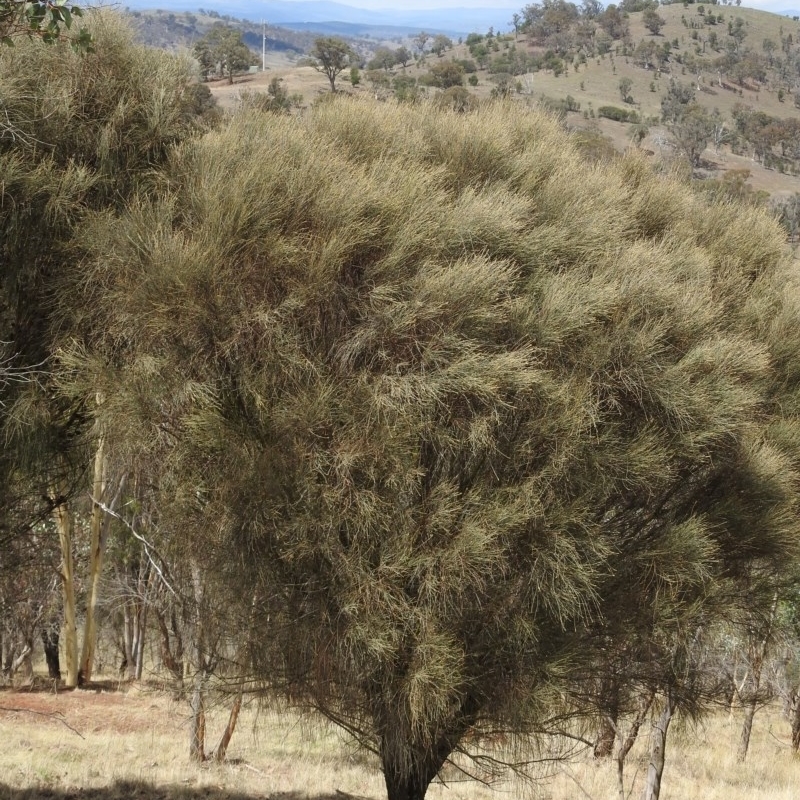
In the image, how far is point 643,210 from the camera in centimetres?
1091

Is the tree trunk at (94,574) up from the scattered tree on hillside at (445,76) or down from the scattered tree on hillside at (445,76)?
down

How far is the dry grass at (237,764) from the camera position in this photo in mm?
9969

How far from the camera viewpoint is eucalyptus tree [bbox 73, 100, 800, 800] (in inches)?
266

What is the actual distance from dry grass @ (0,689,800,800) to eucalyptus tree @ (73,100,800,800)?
1.64 m

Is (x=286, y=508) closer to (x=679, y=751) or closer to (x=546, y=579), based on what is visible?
(x=546, y=579)

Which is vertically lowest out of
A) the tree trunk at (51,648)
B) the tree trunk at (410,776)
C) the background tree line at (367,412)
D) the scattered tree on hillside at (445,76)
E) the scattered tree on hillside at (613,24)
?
the tree trunk at (51,648)

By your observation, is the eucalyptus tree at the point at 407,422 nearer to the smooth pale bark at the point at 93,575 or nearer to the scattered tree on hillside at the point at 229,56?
the smooth pale bark at the point at 93,575

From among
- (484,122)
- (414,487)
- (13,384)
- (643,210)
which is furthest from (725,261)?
(13,384)

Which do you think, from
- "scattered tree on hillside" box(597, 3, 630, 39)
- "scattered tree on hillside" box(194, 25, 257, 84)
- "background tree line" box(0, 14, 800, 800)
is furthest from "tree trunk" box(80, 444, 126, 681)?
"scattered tree on hillside" box(597, 3, 630, 39)

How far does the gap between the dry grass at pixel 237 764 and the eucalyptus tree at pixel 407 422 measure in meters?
1.64

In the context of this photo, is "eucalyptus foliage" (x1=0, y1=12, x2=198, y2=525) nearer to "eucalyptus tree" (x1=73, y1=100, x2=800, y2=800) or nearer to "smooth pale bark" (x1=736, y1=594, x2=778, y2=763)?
"eucalyptus tree" (x1=73, y1=100, x2=800, y2=800)

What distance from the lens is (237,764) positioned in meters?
12.2

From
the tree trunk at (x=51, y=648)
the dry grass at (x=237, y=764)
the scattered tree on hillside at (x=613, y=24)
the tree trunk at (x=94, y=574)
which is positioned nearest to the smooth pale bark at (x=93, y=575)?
the tree trunk at (x=94, y=574)

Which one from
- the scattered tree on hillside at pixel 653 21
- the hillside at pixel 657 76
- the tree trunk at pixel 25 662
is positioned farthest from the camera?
the scattered tree on hillside at pixel 653 21
